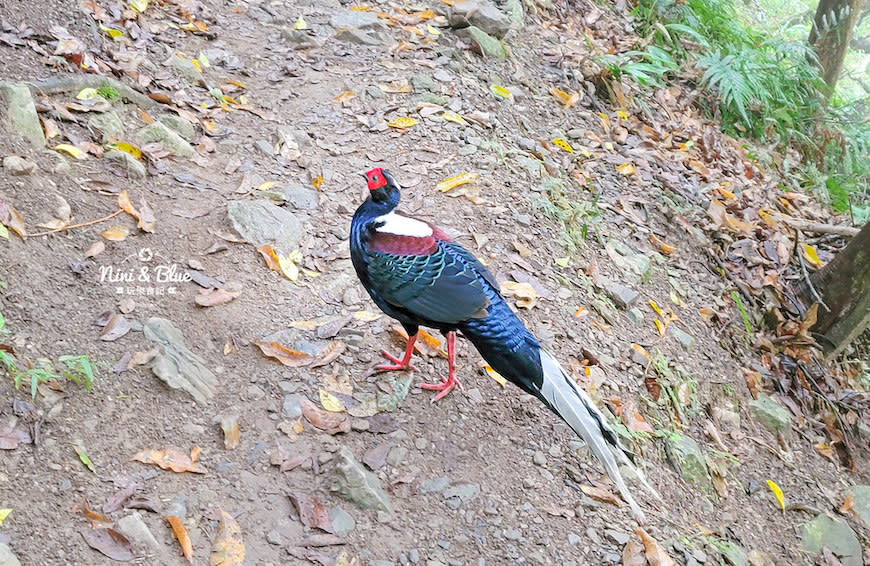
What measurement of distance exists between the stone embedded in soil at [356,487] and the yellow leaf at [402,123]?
3.01m

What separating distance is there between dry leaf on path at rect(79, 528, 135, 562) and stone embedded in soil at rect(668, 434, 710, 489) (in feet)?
8.99

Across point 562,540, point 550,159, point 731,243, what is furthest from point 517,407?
point 731,243

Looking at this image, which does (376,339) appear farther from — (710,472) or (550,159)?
(550,159)

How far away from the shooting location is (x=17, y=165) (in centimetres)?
372

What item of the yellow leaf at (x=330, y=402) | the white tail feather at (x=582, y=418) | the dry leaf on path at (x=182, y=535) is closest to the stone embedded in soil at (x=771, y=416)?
the white tail feather at (x=582, y=418)

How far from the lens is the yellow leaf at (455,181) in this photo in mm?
4914

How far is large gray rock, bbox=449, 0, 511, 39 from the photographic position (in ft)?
21.6

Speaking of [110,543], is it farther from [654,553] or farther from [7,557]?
[654,553]

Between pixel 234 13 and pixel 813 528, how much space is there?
19.1ft

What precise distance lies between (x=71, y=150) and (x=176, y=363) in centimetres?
160

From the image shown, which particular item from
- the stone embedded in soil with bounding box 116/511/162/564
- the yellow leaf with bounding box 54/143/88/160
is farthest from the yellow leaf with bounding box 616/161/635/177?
the stone embedded in soil with bounding box 116/511/162/564

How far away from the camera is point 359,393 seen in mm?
3535

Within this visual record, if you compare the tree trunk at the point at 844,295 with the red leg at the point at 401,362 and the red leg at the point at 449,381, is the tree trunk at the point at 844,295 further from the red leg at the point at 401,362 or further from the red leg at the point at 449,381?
the red leg at the point at 401,362

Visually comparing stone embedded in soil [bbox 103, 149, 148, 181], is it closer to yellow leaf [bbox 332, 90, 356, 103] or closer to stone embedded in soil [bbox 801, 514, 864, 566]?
yellow leaf [bbox 332, 90, 356, 103]
